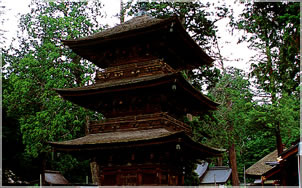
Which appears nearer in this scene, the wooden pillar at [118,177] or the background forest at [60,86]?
the wooden pillar at [118,177]

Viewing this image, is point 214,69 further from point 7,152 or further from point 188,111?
point 7,152

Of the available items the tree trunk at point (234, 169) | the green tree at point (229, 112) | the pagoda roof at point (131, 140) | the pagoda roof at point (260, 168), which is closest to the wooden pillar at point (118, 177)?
the pagoda roof at point (131, 140)

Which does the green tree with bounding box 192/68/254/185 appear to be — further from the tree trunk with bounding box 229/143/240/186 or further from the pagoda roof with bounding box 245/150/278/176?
the pagoda roof with bounding box 245/150/278/176

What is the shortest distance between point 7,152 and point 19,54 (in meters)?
7.36

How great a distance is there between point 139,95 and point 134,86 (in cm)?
76

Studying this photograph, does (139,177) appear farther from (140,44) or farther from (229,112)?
(229,112)

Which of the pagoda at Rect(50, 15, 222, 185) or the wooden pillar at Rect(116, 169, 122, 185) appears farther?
the wooden pillar at Rect(116, 169, 122, 185)

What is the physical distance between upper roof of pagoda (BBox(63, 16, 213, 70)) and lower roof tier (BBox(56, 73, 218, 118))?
1593mm

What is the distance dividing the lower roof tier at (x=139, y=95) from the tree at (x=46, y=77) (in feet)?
23.5

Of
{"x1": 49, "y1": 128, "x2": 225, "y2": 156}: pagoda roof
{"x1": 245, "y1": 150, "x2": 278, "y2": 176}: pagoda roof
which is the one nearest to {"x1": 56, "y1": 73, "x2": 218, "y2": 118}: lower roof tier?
{"x1": 49, "y1": 128, "x2": 225, "y2": 156}: pagoda roof

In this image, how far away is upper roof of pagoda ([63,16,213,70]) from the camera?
52.3 ft

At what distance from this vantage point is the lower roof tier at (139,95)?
15.0 metres

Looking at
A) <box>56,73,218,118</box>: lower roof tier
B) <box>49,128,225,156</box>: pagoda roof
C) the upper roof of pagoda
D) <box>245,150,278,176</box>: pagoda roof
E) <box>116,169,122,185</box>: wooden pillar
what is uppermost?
the upper roof of pagoda

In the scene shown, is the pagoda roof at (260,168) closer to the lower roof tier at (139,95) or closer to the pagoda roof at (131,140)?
the lower roof tier at (139,95)
